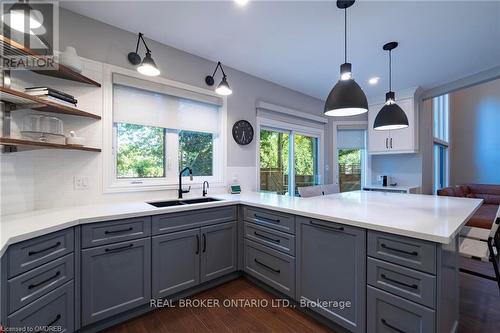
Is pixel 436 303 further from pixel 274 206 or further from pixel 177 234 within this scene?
pixel 177 234

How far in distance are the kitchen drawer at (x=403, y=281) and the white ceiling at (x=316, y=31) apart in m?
2.08

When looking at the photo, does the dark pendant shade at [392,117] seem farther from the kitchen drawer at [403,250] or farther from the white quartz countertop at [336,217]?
the kitchen drawer at [403,250]

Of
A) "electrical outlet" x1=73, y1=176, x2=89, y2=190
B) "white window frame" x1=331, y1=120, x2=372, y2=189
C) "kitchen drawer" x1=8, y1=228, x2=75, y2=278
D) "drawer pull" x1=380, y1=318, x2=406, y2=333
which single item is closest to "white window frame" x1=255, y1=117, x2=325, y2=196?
"white window frame" x1=331, y1=120, x2=372, y2=189

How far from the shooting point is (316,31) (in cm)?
226

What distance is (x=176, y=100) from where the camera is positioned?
8.68 feet

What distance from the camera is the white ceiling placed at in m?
1.94

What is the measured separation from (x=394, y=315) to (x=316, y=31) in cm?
247

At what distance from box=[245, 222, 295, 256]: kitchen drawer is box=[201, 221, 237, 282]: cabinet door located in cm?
19

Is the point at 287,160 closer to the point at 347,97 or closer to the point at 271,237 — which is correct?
the point at 271,237

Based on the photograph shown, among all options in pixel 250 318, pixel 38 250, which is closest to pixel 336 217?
pixel 250 318

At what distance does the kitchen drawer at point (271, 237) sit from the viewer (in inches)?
74.6

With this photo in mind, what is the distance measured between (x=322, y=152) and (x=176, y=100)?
316 centimetres

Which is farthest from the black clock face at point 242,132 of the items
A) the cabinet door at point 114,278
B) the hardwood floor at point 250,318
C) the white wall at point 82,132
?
the hardwood floor at point 250,318

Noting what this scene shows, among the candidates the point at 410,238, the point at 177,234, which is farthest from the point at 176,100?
the point at 410,238
